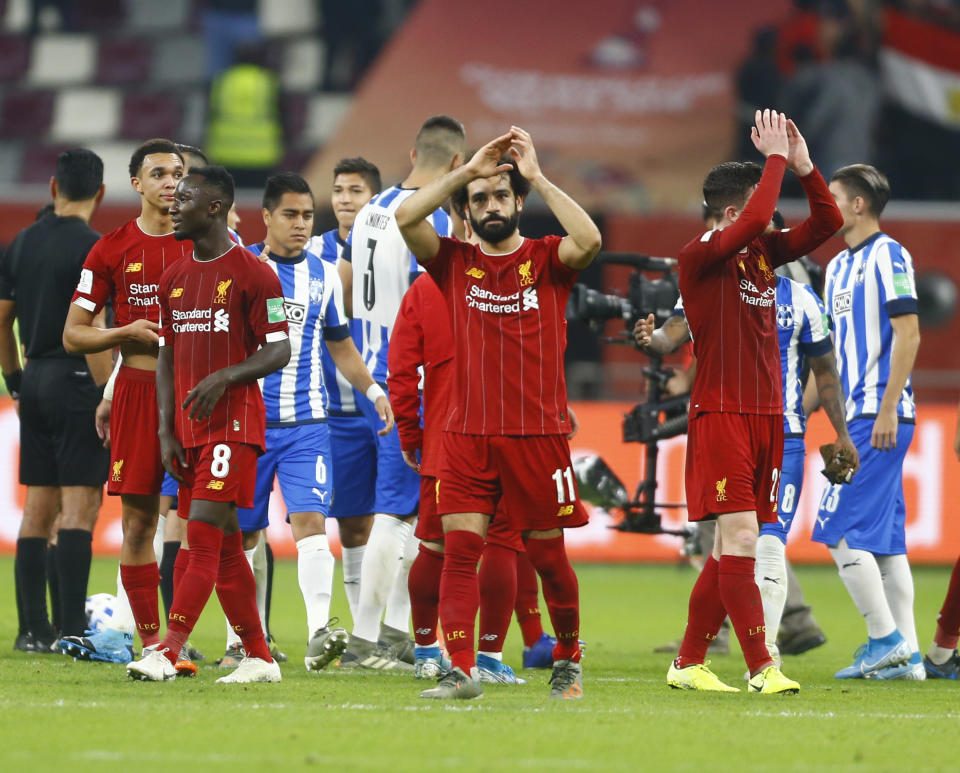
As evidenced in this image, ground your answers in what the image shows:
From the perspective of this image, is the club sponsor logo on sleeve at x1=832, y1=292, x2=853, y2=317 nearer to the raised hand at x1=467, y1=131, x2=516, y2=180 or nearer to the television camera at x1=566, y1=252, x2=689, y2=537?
the television camera at x1=566, y1=252, x2=689, y2=537

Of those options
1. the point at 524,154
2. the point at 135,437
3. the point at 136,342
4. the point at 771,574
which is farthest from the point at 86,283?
the point at 771,574

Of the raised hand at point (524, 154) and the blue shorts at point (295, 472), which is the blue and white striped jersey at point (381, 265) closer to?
the blue shorts at point (295, 472)

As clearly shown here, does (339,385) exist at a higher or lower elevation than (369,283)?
lower

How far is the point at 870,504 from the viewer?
8.27m

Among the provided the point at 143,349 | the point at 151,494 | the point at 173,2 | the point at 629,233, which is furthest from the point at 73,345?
the point at 173,2

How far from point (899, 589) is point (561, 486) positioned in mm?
2717

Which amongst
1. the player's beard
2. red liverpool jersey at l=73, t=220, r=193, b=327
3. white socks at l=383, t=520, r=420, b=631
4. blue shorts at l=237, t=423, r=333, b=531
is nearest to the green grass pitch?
white socks at l=383, t=520, r=420, b=631

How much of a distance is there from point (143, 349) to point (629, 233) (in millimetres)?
12474

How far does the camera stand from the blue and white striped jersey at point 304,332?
25.9ft

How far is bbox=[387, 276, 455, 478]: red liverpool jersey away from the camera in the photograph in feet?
24.7

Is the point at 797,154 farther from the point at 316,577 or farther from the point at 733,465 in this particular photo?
the point at 316,577

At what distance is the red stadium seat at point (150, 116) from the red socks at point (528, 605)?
15.0 m

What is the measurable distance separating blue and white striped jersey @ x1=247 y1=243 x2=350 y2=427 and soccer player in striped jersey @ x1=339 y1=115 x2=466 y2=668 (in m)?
0.23

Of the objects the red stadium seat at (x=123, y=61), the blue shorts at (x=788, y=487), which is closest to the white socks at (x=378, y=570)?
the blue shorts at (x=788, y=487)
